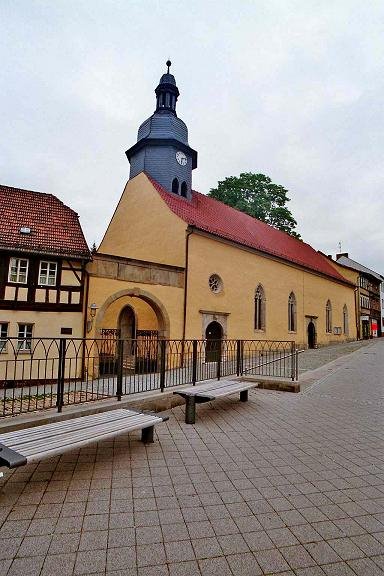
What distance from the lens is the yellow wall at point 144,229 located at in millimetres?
16609

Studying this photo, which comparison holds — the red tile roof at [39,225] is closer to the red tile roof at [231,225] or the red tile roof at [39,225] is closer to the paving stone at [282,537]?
the red tile roof at [231,225]

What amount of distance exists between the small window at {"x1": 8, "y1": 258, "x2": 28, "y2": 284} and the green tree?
20.8 m

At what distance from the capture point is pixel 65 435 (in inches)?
156

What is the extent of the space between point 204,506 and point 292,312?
2140cm

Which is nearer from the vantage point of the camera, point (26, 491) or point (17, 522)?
point (17, 522)

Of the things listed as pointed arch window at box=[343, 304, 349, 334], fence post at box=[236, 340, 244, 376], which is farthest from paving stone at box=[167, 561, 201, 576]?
pointed arch window at box=[343, 304, 349, 334]

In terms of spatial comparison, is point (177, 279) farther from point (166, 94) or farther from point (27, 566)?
point (166, 94)

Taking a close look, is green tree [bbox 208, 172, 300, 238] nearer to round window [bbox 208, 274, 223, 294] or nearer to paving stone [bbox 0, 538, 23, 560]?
round window [bbox 208, 274, 223, 294]

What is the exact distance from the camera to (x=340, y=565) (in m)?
2.51

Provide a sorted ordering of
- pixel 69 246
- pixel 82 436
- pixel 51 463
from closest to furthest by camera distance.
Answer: pixel 82 436 → pixel 51 463 → pixel 69 246

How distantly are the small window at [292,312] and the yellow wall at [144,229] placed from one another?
10.3 metres

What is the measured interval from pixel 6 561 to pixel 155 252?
50.7 ft

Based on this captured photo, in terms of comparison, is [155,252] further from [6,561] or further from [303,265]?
[6,561]

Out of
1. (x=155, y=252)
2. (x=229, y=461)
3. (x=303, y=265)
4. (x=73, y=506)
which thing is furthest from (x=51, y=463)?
(x=303, y=265)
